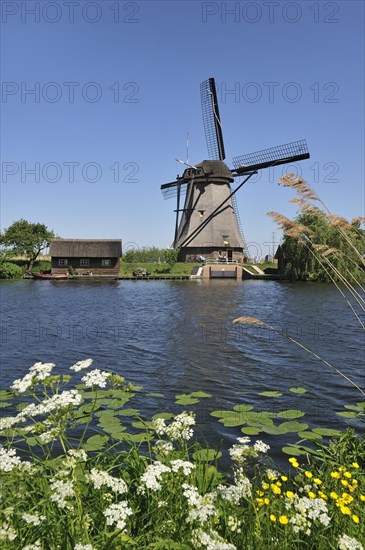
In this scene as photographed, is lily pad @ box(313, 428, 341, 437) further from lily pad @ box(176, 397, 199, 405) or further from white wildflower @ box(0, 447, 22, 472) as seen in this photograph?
white wildflower @ box(0, 447, 22, 472)

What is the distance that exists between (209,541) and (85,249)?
151 feet

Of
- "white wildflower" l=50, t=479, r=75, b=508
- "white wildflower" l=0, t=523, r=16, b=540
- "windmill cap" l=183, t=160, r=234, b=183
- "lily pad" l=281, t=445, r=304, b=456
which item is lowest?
"lily pad" l=281, t=445, r=304, b=456

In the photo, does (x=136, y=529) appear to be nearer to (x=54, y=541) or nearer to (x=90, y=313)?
(x=54, y=541)

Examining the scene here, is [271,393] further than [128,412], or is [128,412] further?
[271,393]

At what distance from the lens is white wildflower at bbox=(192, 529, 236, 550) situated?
6.18ft

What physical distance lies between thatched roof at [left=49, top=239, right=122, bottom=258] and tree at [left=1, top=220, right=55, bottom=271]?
2958 millimetres

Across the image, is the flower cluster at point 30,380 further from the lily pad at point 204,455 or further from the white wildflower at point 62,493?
the lily pad at point 204,455

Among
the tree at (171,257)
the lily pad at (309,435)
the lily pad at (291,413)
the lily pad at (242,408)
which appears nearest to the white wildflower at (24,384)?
the lily pad at (309,435)

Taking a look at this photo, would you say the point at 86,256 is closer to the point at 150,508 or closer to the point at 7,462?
the point at 150,508

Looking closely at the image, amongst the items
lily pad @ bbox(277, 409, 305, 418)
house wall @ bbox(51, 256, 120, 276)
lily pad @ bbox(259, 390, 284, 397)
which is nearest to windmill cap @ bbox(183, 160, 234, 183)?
house wall @ bbox(51, 256, 120, 276)

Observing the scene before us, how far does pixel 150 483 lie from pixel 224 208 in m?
43.0

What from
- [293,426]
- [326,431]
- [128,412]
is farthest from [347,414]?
[128,412]

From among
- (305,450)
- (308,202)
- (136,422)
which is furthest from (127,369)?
(308,202)

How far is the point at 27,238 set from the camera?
48312mm
